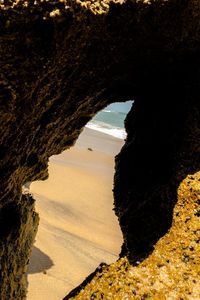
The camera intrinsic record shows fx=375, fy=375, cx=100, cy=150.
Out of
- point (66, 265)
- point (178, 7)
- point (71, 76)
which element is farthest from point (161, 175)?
point (66, 265)

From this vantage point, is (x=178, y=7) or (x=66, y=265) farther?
(x=66, y=265)

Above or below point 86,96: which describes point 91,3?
above

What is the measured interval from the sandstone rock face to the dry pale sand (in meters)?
3.87

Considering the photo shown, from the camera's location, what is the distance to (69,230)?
39.8ft

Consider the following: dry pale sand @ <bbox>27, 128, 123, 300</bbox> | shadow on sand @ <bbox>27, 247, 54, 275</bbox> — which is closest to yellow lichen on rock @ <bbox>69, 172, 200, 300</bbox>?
dry pale sand @ <bbox>27, 128, 123, 300</bbox>

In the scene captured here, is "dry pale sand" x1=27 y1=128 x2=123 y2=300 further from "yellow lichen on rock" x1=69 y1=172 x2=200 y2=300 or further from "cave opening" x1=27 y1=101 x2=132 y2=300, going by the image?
"yellow lichen on rock" x1=69 y1=172 x2=200 y2=300

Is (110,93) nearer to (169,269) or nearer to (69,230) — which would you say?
(169,269)

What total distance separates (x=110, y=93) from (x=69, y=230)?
332 inches

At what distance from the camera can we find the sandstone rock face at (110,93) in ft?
7.69

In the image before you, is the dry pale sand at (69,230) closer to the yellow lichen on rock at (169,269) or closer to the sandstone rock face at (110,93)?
the sandstone rock face at (110,93)

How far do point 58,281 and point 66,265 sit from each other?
101 cm

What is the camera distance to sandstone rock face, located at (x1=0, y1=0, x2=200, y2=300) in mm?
2344

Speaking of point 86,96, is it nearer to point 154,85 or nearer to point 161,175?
point 154,85

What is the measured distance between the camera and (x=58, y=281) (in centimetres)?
870
